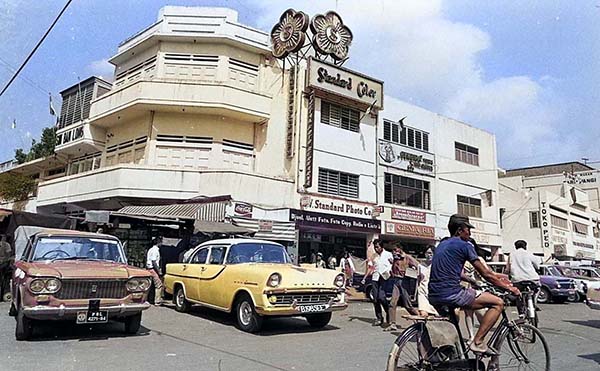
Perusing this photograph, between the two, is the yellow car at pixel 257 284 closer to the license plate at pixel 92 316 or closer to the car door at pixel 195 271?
the car door at pixel 195 271

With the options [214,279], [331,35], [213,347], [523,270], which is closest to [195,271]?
[214,279]

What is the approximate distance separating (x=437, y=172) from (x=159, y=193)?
17.6m

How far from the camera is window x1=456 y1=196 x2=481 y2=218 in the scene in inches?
1248

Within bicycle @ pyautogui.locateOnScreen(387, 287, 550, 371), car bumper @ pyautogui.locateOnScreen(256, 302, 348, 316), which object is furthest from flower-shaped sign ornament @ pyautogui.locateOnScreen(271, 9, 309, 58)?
bicycle @ pyautogui.locateOnScreen(387, 287, 550, 371)

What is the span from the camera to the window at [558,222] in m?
39.6

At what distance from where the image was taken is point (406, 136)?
28.8 meters

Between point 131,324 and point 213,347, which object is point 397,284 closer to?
point 213,347

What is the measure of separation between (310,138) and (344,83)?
3.99 m

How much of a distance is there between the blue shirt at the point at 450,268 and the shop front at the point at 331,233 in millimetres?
16842

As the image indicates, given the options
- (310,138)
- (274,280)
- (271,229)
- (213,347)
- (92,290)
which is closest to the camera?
(92,290)

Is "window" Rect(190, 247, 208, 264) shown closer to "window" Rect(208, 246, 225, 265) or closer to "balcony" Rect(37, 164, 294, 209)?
"window" Rect(208, 246, 225, 265)

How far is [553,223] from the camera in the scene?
3969 cm

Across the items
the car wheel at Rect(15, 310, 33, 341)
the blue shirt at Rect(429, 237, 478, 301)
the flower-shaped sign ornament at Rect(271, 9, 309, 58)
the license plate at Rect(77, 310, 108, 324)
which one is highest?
the flower-shaped sign ornament at Rect(271, 9, 309, 58)

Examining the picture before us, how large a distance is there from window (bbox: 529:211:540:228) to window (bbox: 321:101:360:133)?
68.3 ft
